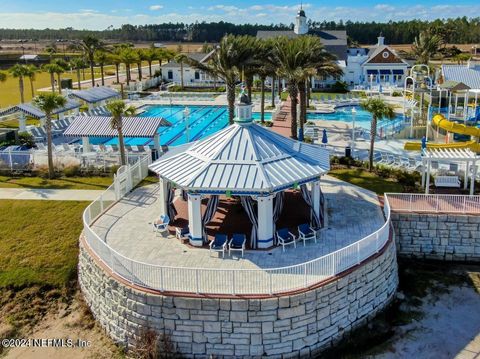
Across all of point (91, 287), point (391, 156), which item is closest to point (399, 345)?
point (91, 287)

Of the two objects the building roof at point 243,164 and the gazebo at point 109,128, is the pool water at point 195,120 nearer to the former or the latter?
the gazebo at point 109,128

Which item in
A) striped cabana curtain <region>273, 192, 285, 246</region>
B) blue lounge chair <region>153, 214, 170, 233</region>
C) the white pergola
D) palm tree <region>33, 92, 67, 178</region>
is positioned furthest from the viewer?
palm tree <region>33, 92, 67, 178</region>

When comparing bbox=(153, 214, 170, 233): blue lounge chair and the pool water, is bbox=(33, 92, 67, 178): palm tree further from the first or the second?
the pool water

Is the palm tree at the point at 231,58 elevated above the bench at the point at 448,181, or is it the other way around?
the palm tree at the point at 231,58

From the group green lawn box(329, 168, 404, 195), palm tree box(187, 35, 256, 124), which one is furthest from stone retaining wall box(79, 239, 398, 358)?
palm tree box(187, 35, 256, 124)

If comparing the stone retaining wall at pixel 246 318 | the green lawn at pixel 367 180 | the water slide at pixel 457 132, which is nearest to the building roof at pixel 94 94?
the green lawn at pixel 367 180

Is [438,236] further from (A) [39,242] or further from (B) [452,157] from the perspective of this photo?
(A) [39,242]

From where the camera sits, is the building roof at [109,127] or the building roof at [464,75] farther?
the building roof at [464,75]
